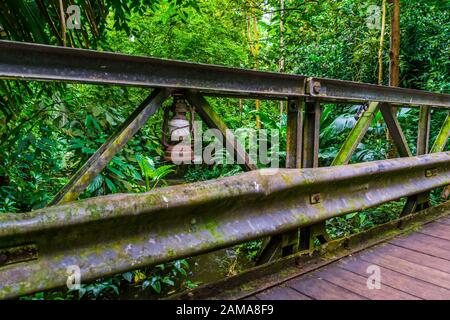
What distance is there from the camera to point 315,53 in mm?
10484

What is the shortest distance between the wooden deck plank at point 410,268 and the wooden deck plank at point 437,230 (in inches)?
27.9

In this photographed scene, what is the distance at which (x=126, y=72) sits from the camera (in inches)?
62.6

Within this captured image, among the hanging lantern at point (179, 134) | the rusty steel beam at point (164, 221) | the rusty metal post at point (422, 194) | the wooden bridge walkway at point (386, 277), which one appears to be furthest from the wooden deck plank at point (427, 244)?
the hanging lantern at point (179, 134)

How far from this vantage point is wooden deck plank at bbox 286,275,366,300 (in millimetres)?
1887

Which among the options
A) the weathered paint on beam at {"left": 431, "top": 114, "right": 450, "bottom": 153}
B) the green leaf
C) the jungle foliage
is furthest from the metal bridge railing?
the green leaf

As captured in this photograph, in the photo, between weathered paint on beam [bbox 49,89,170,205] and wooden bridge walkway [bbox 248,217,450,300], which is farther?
wooden bridge walkway [bbox 248,217,450,300]

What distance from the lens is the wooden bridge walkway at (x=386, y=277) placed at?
1909 millimetres

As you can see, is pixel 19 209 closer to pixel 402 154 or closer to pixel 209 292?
pixel 209 292

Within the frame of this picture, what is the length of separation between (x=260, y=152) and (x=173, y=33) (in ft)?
12.8

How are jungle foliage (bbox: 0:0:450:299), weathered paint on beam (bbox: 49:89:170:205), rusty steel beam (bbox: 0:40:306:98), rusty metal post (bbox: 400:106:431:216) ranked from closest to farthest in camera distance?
1. rusty steel beam (bbox: 0:40:306:98)
2. weathered paint on beam (bbox: 49:89:170:205)
3. jungle foliage (bbox: 0:0:450:299)
4. rusty metal post (bbox: 400:106:431:216)

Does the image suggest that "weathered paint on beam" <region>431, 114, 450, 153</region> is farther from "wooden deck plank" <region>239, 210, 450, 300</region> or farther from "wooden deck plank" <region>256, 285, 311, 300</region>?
"wooden deck plank" <region>256, 285, 311, 300</region>

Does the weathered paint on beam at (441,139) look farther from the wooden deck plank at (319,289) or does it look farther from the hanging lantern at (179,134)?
the hanging lantern at (179,134)

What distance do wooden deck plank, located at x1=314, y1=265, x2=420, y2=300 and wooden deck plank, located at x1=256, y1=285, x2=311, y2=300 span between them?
270mm
